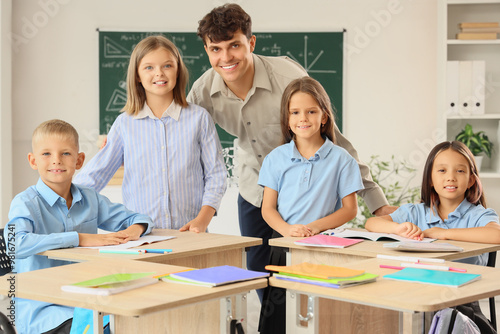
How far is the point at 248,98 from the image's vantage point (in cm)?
307

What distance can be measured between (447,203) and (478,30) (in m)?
2.58

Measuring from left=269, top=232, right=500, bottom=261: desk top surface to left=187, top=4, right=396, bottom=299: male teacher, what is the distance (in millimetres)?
624

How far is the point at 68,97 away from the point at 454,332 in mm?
4288

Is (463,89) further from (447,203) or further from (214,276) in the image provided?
(214,276)

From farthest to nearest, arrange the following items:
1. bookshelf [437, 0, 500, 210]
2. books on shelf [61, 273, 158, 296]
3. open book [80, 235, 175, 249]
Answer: bookshelf [437, 0, 500, 210] → open book [80, 235, 175, 249] → books on shelf [61, 273, 158, 296]

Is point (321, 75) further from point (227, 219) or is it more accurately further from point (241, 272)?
point (241, 272)

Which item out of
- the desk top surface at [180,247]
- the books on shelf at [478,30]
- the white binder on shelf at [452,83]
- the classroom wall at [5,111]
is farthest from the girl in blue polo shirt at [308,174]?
the classroom wall at [5,111]

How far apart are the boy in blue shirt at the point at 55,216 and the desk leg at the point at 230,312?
0.63 metres

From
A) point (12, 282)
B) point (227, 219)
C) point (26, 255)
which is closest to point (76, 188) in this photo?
point (26, 255)

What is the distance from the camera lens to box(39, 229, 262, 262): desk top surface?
211cm

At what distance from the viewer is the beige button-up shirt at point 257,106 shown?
309cm

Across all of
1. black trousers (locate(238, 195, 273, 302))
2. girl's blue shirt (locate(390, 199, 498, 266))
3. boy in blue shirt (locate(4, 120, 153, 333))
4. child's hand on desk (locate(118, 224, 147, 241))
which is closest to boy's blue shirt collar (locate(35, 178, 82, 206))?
boy in blue shirt (locate(4, 120, 153, 333))

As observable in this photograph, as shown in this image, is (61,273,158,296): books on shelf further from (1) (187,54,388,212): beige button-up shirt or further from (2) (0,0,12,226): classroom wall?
(2) (0,0,12,226): classroom wall

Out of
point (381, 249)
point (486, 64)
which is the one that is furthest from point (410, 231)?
point (486, 64)
